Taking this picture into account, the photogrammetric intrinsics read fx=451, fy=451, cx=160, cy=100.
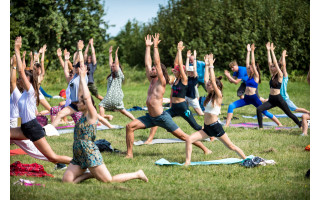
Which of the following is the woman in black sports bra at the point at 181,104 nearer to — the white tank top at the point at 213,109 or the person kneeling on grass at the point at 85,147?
the white tank top at the point at 213,109

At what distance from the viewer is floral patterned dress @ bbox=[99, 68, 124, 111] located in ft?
44.3

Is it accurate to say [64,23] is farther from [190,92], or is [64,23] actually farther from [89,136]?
[89,136]

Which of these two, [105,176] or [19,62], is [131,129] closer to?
[105,176]

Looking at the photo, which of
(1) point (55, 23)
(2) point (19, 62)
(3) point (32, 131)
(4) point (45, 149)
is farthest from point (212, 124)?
(1) point (55, 23)

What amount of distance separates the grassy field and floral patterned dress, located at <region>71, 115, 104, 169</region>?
37cm

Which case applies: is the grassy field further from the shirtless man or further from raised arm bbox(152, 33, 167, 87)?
raised arm bbox(152, 33, 167, 87)

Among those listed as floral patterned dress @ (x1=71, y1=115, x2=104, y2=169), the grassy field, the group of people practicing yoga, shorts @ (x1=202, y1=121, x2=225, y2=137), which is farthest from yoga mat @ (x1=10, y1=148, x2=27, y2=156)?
shorts @ (x1=202, y1=121, x2=225, y2=137)

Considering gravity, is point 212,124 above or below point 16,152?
above

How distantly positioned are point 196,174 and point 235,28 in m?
24.3

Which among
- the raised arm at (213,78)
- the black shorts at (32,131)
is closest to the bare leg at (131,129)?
the raised arm at (213,78)

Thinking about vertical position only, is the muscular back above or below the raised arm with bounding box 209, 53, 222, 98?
below

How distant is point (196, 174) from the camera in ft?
25.7
